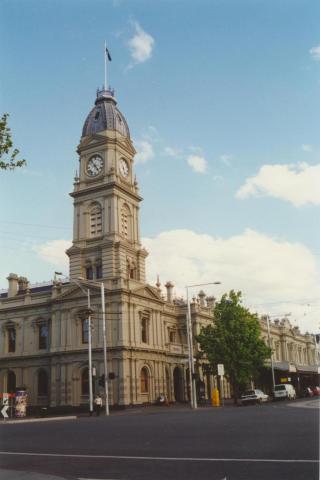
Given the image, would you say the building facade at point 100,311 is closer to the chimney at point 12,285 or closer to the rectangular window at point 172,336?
the chimney at point 12,285

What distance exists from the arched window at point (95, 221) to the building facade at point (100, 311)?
114 millimetres

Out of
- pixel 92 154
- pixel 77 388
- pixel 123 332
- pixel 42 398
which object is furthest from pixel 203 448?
pixel 92 154

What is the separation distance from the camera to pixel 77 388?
50531mm

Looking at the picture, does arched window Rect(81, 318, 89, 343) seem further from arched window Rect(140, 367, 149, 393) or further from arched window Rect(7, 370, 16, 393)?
arched window Rect(7, 370, 16, 393)

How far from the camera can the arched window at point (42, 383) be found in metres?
53.4

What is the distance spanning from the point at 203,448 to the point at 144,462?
83.7 inches

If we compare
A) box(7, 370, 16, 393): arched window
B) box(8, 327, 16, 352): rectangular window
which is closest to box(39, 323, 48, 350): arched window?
box(8, 327, 16, 352): rectangular window

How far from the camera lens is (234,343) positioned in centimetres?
5072

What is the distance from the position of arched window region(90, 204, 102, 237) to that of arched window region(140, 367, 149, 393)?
1505 cm

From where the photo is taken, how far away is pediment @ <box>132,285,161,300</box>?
52.2 m

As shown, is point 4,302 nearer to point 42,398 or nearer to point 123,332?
point 42,398

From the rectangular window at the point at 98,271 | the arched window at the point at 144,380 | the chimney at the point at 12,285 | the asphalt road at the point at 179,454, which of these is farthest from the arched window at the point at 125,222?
the asphalt road at the point at 179,454

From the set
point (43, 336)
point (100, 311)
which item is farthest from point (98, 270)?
point (43, 336)

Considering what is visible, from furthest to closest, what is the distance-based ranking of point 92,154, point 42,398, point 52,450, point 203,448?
point 92,154
point 42,398
point 52,450
point 203,448
